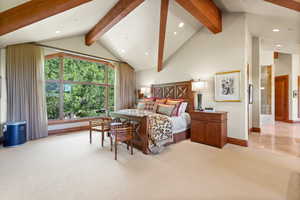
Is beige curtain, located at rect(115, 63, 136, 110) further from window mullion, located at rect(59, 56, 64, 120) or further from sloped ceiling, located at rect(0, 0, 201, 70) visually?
window mullion, located at rect(59, 56, 64, 120)

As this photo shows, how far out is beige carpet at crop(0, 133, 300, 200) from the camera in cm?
183

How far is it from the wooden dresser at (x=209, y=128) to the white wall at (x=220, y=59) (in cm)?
38

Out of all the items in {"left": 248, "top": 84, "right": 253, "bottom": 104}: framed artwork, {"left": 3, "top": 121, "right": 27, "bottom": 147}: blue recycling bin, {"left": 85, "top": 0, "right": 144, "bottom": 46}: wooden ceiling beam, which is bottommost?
{"left": 3, "top": 121, "right": 27, "bottom": 147}: blue recycling bin

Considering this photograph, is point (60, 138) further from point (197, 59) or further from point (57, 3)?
point (197, 59)

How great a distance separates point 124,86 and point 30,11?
4.15 m

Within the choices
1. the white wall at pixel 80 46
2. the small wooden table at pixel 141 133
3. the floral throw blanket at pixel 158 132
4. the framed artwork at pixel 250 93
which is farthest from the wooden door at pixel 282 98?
the white wall at pixel 80 46

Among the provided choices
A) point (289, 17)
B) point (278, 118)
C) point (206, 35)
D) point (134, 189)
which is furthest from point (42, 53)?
point (278, 118)

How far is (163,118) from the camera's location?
357 cm

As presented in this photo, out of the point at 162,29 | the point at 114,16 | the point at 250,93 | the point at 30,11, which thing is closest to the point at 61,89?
the point at 30,11

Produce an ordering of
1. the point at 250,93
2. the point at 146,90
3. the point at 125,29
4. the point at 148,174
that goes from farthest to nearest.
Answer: the point at 146,90
the point at 250,93
the point at 125,29
the point at 148,174

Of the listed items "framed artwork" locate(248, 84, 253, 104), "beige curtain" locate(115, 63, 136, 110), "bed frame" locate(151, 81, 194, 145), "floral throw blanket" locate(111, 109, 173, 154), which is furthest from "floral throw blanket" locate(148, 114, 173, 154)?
"beige curtain" locate(115, 63, 136, 110)

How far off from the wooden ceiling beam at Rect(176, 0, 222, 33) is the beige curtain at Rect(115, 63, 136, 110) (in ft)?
12.8

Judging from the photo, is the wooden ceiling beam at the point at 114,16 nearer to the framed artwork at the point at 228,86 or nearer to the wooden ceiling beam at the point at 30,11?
the wooden ceiling beam at the point at 30,11

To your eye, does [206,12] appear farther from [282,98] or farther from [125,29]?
[282,98]
